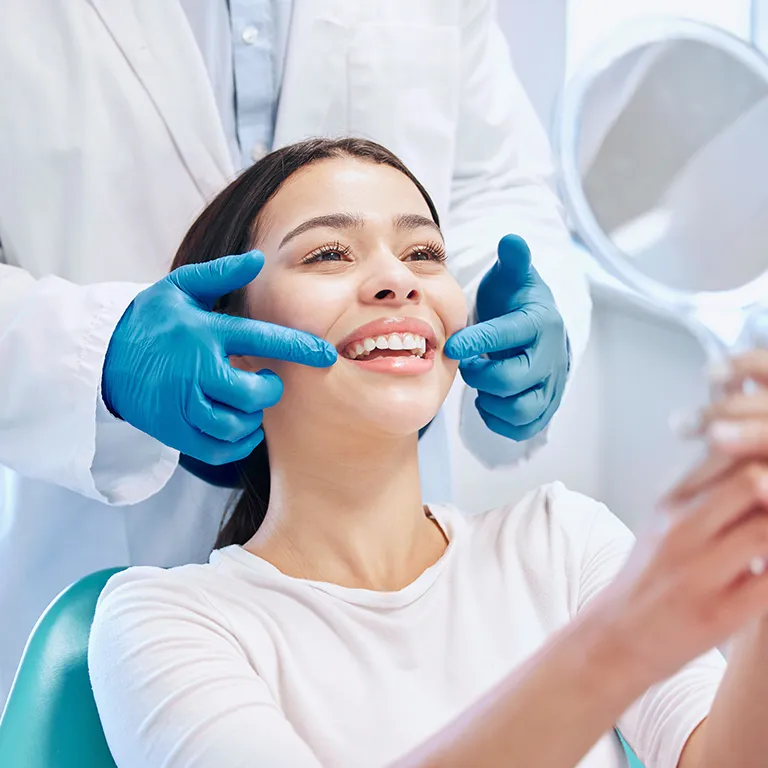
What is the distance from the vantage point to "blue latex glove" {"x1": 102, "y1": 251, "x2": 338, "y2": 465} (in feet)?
3.56

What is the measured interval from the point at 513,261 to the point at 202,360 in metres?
0.49

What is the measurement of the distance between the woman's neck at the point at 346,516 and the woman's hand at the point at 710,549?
552 millimetres

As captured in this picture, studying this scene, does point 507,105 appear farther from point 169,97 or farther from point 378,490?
point 378,490

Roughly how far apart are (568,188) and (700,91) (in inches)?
10.6

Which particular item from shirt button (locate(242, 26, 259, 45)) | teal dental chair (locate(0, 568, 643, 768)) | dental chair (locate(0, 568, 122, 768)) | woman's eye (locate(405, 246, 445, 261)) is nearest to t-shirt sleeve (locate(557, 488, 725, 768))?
teal dental chair (locate(0, 568, 643, 768))

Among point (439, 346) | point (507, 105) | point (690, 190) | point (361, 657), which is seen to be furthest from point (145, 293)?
point (507, 105)

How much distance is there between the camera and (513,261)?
4.51 feet

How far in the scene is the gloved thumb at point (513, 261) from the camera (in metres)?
1.36

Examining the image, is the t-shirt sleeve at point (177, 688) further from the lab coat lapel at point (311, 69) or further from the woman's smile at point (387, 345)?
the lab coat lapel at point (311, 69)

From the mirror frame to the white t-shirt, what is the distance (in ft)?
0.98

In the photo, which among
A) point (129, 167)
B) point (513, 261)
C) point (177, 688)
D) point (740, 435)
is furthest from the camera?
point (129, 167)

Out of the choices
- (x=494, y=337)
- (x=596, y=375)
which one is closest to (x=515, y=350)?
(x=494, y=337)

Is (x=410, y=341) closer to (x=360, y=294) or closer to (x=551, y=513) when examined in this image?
(x=360, y=294)

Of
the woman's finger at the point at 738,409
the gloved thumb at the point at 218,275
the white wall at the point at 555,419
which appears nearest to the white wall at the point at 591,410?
the white wall at the point at 555,419
